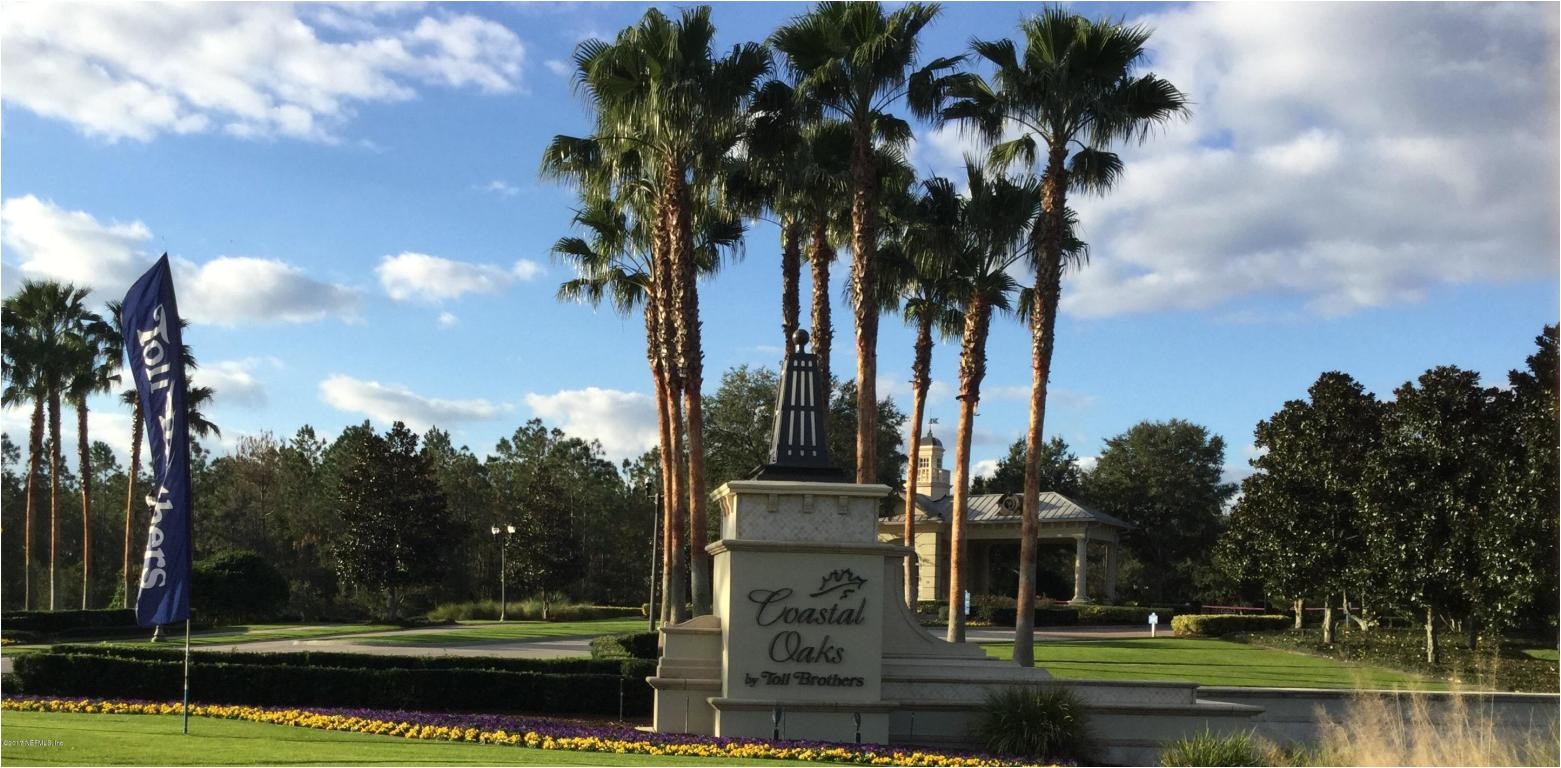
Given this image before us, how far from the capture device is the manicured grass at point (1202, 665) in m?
26.7

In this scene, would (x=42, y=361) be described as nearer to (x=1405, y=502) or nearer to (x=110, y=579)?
(x=110, y=579)

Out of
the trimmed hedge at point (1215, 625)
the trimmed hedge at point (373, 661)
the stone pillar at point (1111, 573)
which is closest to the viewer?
the trimmed hedge at point (373, 661)

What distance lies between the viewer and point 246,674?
69.2 ft

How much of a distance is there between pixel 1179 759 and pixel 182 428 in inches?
456

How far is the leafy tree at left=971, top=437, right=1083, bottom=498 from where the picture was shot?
249ft

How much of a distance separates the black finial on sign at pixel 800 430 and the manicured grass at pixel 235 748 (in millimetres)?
4185

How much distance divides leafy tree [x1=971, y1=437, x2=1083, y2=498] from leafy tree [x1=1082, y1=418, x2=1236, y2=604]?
195 centimetres

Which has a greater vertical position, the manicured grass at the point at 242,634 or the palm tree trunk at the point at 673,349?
the palm tree trunk at the point at 673,349

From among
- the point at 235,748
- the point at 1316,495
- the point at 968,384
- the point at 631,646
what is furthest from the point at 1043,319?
the point at 1316,495

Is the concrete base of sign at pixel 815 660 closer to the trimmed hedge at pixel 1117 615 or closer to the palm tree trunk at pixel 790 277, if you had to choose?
the palm tree trunk at pixel 790 277

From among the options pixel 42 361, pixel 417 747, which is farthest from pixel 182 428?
pixel 42 361

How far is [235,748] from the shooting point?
14.2 metres

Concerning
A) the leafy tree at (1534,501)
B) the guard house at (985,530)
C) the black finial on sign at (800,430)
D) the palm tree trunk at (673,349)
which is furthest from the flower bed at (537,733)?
the guard house at (985,530)

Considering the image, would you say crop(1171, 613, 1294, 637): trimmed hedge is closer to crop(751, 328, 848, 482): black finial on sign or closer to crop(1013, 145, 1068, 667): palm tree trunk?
crop(1013, 145, 1068, 667): palm tree trunk
